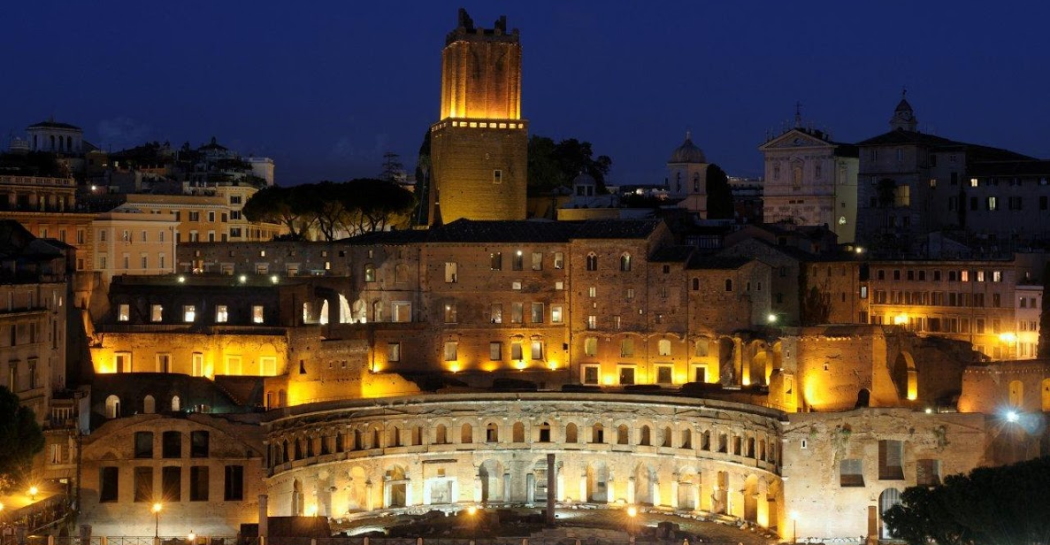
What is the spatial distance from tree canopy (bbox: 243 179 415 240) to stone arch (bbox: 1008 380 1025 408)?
1389 inches

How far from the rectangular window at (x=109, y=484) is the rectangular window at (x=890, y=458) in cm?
2952

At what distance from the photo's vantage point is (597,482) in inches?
2894

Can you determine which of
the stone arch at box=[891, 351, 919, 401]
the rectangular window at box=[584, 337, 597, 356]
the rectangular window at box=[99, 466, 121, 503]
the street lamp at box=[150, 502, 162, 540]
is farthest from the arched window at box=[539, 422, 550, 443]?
the rectangular window at box=[99, 466, 121, 503]

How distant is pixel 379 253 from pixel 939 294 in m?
26.7

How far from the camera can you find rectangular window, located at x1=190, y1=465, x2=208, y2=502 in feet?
205

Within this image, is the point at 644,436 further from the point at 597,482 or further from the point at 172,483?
the point at 172,483

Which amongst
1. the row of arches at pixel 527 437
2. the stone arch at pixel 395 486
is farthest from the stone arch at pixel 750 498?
the stone arch at pixel 395 486

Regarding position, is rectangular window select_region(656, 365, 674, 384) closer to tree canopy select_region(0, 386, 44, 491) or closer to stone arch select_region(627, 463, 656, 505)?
stone arch select_region(627, 463, 656, 505)

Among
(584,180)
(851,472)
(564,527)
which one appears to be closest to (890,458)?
(851,472)

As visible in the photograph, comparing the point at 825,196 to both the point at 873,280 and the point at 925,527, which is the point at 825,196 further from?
the point at 925,527

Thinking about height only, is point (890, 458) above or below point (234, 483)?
above

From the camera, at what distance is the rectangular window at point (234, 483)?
62438mm

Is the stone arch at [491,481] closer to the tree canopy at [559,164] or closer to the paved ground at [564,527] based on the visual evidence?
the paved ground at [564,527]

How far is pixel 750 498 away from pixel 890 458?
6269mm
